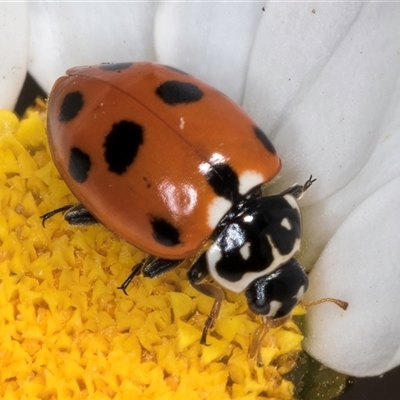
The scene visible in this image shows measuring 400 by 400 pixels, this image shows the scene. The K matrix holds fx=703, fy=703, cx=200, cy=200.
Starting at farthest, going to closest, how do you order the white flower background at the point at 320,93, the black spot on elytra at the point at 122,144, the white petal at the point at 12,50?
1. the white petal at the point at 12,50
2. the white flower background at the point at 320,93
3. the black spot on elytra at the point at 122,144

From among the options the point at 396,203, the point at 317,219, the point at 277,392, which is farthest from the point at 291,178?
the point at 277,392

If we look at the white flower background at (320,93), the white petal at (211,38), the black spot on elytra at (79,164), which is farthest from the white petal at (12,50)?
the black spot on elytra at (79,164)

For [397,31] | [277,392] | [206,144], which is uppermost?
[397,31]

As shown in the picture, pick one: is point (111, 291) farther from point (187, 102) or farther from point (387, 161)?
point (387, 161)

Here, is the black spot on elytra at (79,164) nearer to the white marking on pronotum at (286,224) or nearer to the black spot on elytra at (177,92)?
the black spot on elytra at (177,92)

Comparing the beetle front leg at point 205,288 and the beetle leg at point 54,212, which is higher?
the beetle front leg at point 205,288

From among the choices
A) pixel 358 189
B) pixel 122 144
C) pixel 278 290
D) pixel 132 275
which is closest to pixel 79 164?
pixel 122 144
